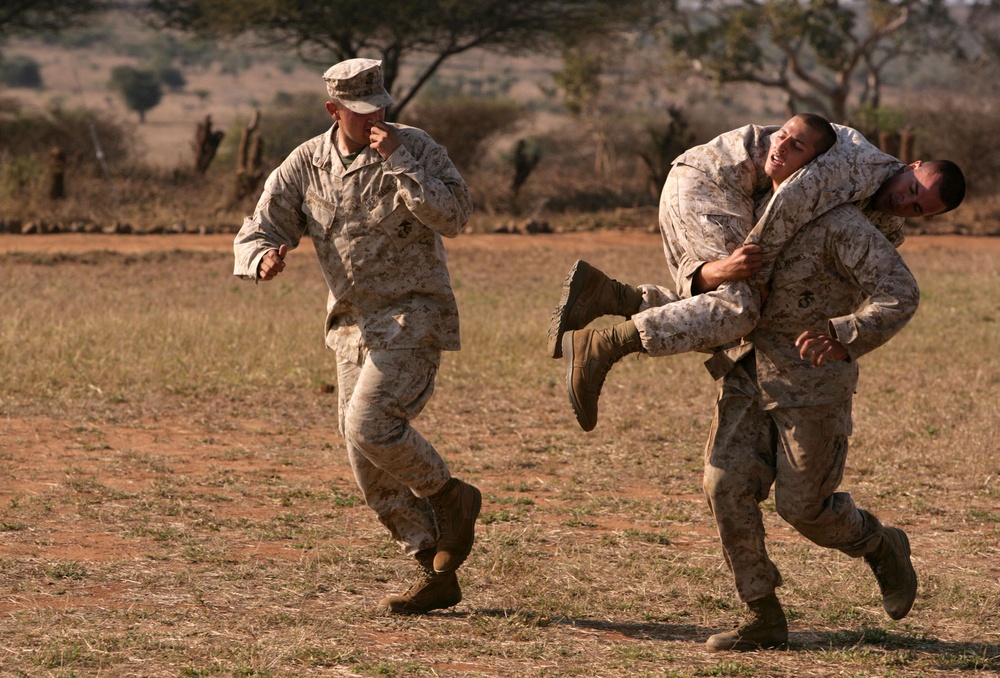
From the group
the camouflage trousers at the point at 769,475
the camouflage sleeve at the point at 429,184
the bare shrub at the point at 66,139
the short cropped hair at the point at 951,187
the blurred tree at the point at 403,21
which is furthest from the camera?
the bare shrub at the point at 66,139

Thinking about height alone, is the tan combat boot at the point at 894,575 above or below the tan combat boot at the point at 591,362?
below

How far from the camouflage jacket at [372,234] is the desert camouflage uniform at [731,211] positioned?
789 millimetres

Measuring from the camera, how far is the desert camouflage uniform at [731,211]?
4.18m

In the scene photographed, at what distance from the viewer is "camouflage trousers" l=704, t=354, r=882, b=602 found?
4375 mm

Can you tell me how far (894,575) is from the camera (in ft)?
15.2

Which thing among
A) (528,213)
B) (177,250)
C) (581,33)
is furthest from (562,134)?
(177,250)

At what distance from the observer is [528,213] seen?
2258 centimetres

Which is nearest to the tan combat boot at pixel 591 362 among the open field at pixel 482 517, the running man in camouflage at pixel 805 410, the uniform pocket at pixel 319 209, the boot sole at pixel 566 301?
the boot sole at pixel 566 301

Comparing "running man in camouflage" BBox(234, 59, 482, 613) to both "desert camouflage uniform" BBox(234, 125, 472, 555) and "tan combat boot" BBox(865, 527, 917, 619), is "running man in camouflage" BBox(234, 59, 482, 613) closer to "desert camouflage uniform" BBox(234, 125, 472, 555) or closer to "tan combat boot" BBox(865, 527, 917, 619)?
"desert camouflage uniform" BBox(234, 125, 472, 555)

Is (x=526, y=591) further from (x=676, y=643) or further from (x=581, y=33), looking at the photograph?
(x=581, y=33)

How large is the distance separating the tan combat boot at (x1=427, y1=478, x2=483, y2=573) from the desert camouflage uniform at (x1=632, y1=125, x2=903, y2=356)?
1.00 meters

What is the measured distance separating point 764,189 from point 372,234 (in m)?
1.38

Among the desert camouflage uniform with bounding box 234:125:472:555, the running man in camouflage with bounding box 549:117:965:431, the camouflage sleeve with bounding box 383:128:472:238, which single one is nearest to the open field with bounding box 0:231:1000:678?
the desert camouflage uniform with bounding box 234:125:472:555

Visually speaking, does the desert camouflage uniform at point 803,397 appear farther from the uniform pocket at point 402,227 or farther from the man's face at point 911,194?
the uniform pocket at point 402,227
